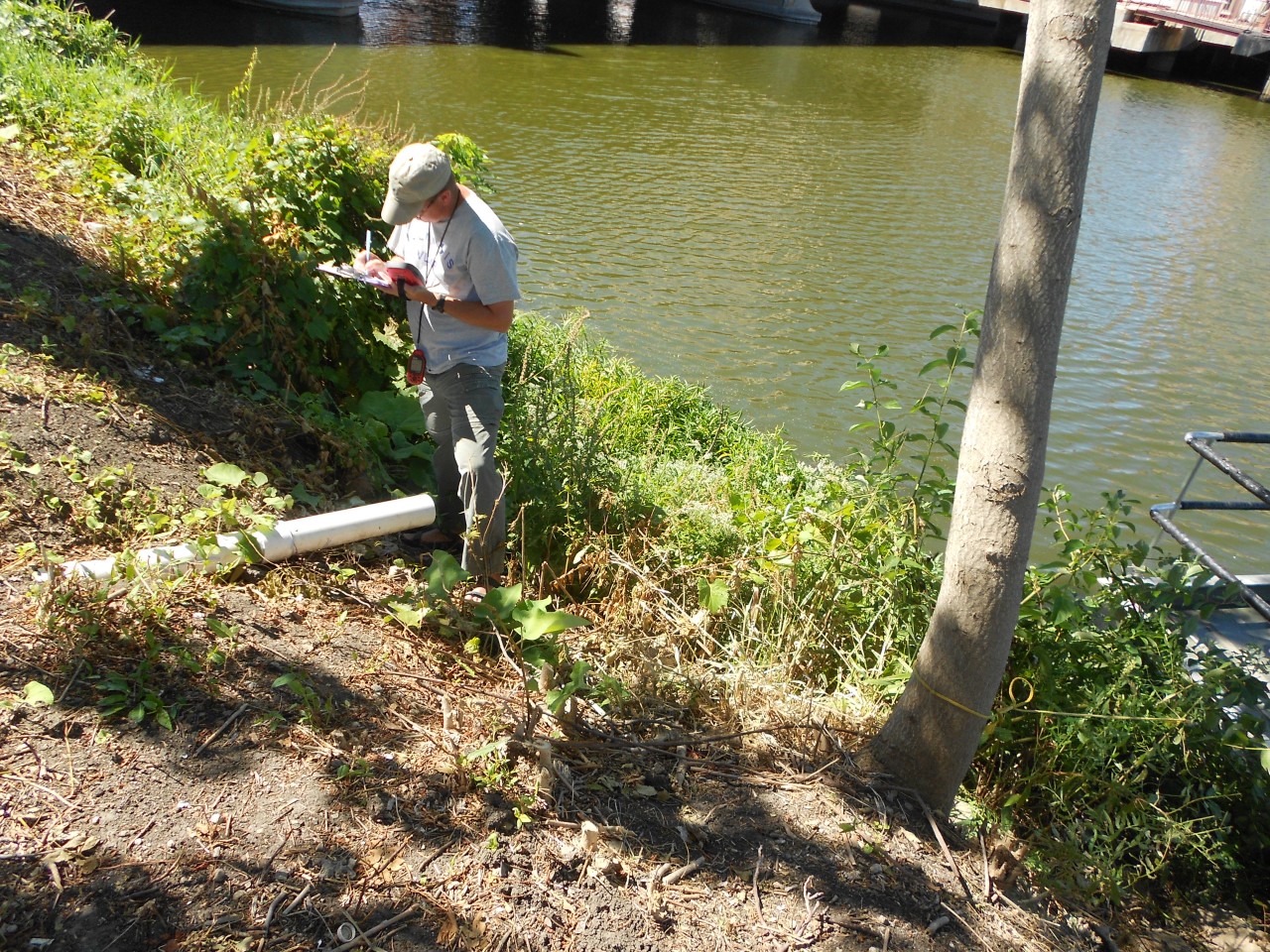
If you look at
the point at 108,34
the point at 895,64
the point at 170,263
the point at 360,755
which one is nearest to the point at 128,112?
the point at 170,263

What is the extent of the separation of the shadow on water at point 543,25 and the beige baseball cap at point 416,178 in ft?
52.6

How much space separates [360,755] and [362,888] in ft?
1.60

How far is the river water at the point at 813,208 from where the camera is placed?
1016 cm

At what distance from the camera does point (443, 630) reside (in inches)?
145

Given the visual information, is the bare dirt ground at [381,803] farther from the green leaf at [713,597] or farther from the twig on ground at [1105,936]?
the green leaf at [713,597]

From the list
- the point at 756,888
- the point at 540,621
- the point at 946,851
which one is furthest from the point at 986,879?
the point at 540,621

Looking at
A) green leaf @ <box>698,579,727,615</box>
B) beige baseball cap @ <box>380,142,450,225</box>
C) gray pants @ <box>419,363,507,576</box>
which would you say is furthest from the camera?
gray pants @ <box>419,363,507,576</box>

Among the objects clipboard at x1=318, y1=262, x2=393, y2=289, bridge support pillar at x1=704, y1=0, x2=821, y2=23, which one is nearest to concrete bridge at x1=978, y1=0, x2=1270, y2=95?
bridge support pillar at x1=704, y1=0, x2=821, y2=23

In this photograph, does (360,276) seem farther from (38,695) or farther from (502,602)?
(38,695)

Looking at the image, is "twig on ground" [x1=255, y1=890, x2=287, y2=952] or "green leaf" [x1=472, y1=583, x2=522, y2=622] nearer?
"twig on ground" [x1=255, y1=890, x2=287, y2=952]

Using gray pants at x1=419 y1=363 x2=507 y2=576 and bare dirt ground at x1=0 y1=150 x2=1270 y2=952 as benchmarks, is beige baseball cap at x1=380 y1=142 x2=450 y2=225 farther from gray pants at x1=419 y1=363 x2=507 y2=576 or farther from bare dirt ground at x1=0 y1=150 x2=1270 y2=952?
bare dirt ground at x1=0 y1=150 x2=1270 y2=952

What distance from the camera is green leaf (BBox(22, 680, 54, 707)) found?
9.20ft

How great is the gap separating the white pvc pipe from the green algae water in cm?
495

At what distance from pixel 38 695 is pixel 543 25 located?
95.8 ft
